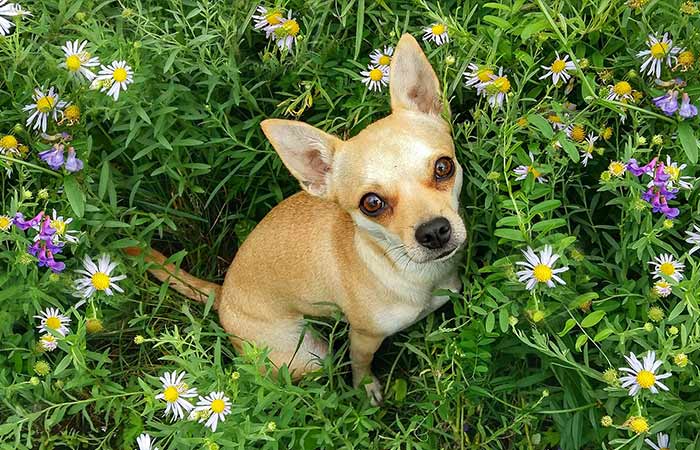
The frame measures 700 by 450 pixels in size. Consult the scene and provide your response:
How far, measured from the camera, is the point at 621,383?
103 inches

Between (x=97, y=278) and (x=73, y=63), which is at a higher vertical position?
(x=73, y=63)

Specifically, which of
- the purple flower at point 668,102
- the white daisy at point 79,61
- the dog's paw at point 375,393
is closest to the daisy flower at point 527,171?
the purple flower at point 668,102

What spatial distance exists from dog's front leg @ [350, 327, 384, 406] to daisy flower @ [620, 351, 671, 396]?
1356 mm

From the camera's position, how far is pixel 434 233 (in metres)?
2.95

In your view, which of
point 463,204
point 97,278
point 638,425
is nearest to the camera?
point 638,425

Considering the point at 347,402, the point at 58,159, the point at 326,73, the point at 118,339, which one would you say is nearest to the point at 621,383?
the point at 347,402

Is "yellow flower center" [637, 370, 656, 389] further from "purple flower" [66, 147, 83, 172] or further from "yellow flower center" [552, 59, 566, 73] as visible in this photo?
"purple flower" [66, 147, 83, 172]

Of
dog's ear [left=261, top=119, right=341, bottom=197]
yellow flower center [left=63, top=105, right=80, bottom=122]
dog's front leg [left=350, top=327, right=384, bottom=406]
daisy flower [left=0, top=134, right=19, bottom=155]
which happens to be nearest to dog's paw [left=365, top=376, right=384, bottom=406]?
dog's front leg [left=350, top=327, right=384, bottom=406]

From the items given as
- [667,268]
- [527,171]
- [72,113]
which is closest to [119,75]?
[72,113]

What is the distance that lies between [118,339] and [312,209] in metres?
1.37

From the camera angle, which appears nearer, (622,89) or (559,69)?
(622,89)

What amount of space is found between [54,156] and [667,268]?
2494 millimetres

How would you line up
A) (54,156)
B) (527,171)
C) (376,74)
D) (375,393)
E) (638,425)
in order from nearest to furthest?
(638,425), (527,171), (54,156), (376,74), (375,393)

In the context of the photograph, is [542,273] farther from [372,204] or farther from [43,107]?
[43,107]
